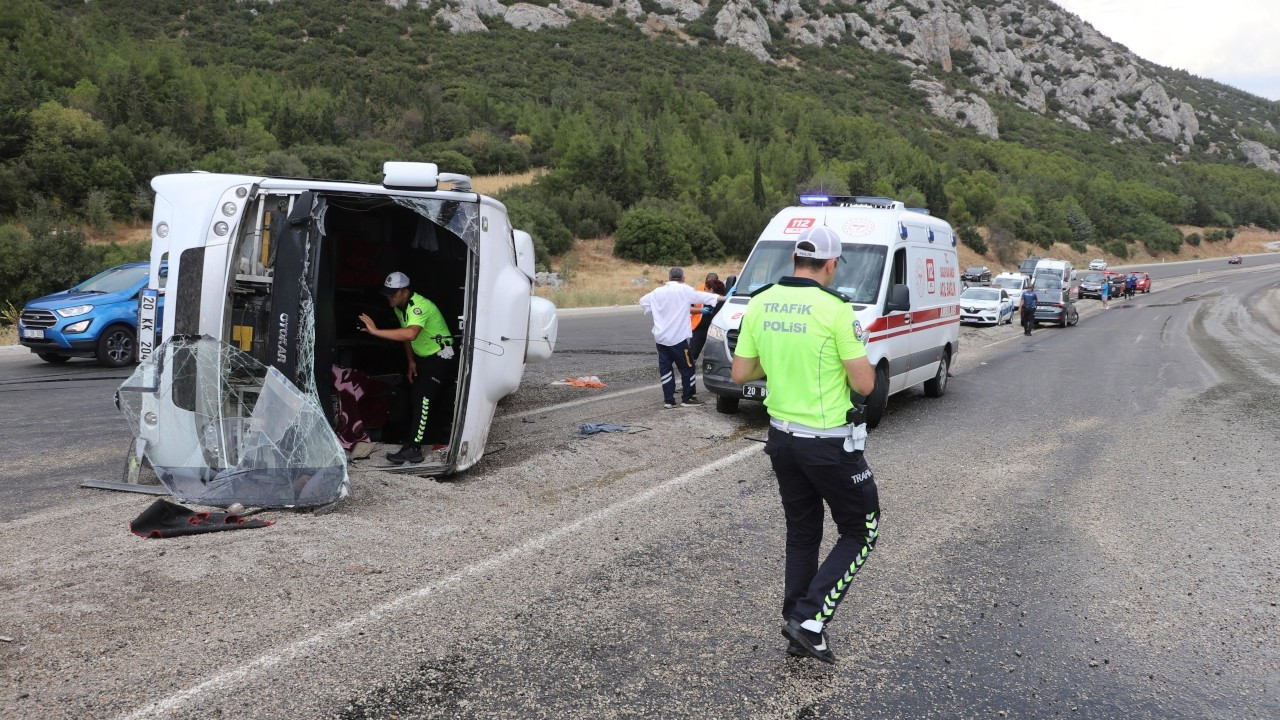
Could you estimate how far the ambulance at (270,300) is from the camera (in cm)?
641

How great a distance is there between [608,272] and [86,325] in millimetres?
33437

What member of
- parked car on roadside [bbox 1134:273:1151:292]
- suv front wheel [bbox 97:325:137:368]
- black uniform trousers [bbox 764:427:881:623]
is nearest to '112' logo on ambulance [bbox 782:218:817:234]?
black uniform trousers [bbox 764:427:881:623]

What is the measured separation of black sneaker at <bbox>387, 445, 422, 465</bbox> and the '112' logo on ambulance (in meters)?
5.65

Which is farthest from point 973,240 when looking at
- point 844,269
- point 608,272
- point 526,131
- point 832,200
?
point 844,269

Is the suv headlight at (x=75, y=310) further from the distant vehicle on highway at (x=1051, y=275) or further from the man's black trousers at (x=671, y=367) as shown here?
the distant vehicle on highway at (x=1051, y=275)

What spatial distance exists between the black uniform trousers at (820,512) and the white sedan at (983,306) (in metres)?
26.9

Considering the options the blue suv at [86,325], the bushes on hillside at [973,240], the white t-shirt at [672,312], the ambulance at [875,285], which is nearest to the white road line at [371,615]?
the ambulance at [875,285]

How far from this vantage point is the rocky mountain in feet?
348

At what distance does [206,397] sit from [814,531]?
446 cm

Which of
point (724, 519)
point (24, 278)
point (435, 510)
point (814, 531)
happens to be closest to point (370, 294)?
point (435, 510)

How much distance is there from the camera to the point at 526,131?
2505 inches

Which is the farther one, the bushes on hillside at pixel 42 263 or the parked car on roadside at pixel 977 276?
the parked car on roadside at pixel 977 276

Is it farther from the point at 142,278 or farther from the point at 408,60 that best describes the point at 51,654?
the point at 408,60

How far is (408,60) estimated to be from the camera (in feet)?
249
